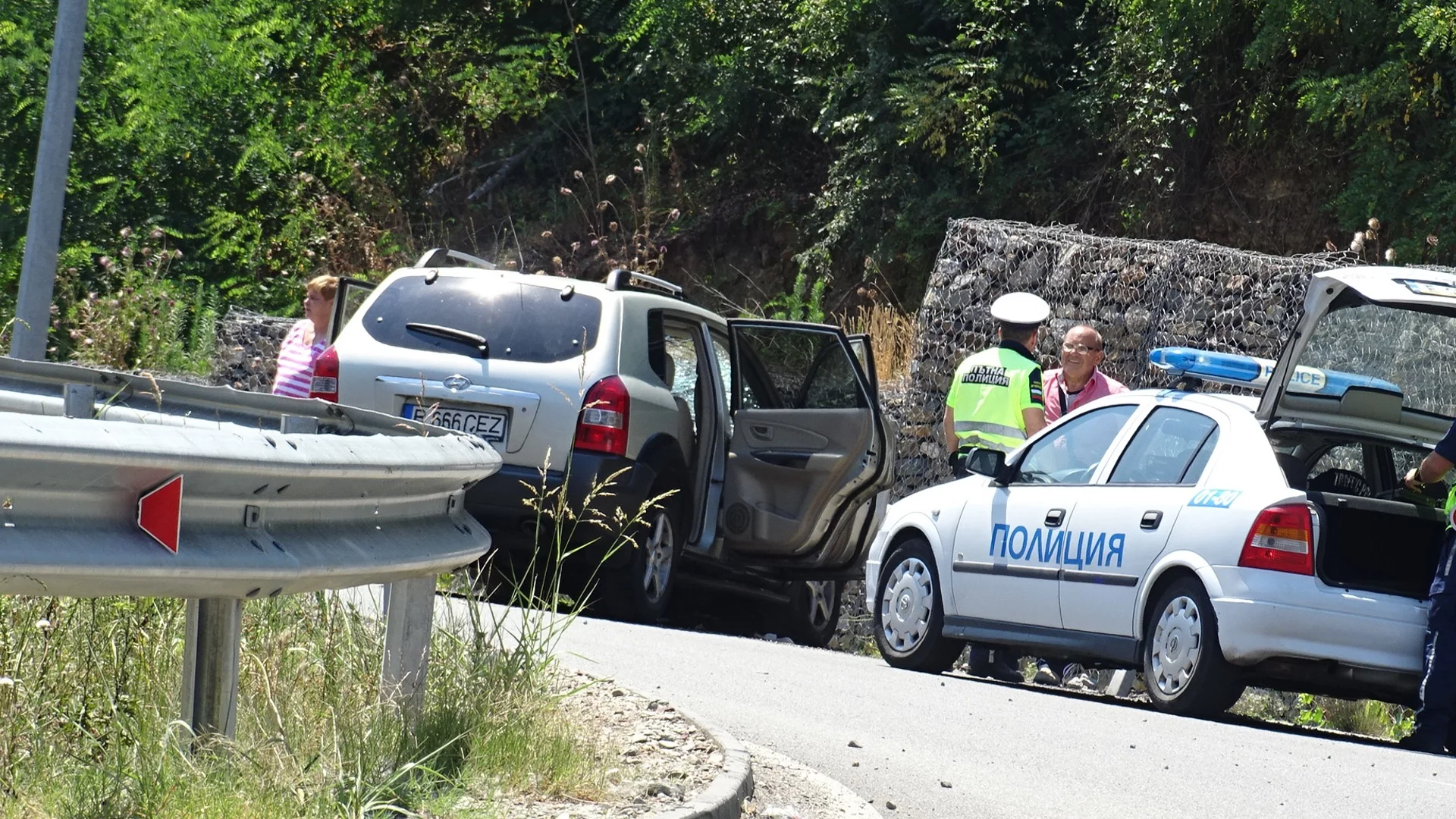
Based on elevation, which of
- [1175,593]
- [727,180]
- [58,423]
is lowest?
[1175,593]

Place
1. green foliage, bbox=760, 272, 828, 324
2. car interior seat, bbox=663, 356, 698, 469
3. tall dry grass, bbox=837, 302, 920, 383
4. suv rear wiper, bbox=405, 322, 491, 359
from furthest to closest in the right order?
1. green foliage, bbox=760, 272, 828, 324
2. tall dry grass, bbox=837, 302, 920, 383
3. car interior seat, bbox=663, 356, 698, 469
4. suv rear wiper, bbox=405, 322, 491, 359

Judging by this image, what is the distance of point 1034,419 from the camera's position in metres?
10.9

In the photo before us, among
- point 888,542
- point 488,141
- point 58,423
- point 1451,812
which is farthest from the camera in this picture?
point 488,141

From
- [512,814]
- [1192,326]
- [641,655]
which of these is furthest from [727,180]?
[512,814]

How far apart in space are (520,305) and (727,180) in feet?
45.8

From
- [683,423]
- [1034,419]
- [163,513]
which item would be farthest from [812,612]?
[163,513]

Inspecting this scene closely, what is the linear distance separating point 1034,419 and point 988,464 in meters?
1.12

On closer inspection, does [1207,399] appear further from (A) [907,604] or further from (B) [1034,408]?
(A) [907,604]

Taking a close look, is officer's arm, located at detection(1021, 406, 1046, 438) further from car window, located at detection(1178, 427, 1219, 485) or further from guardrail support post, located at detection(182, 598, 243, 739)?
guardrail support post, located at detection(182, 598, 243, 739)

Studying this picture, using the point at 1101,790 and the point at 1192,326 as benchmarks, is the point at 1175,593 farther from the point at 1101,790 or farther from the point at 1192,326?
the point at 1192,326

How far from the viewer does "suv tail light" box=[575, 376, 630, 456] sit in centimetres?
1020

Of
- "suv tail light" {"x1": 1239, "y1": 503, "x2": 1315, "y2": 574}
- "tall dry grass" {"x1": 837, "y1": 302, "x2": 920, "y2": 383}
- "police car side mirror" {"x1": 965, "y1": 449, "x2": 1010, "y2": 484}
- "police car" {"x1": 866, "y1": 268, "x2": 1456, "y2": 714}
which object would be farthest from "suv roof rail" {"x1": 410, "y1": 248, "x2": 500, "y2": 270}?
"tall dry grass" {"x1": 837, "y1": 302, "x2": 920, "y2": 383}

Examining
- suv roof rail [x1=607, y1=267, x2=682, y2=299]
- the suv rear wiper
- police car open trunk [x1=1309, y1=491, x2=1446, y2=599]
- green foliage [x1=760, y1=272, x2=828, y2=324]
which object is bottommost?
police car open trunk [x1=1309, y1=491, x2=1446, y2=599]

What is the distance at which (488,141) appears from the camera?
28.0 m
